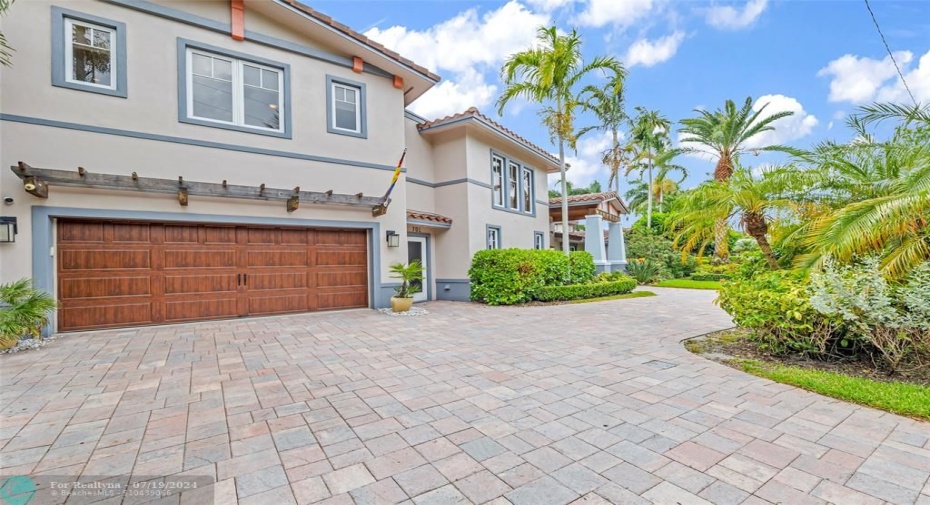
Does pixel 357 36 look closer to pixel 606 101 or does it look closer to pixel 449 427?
pixel 606 101

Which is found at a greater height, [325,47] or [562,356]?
[325,47]

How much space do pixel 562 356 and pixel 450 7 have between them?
11.7 meters

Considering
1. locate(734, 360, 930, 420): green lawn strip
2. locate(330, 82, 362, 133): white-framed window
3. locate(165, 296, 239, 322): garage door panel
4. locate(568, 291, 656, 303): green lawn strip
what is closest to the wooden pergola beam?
locate(330, 82, 362, 133): white-framed window

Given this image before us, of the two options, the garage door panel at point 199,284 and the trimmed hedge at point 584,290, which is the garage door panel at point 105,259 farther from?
the trimmed hedge at point 584,290

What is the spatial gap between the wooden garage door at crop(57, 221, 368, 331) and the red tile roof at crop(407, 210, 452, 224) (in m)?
1.60

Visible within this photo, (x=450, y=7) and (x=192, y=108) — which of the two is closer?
(x=192, y=108)

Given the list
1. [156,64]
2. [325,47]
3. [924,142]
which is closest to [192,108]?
[156,64]

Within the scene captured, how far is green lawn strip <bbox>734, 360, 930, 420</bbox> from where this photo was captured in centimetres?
367

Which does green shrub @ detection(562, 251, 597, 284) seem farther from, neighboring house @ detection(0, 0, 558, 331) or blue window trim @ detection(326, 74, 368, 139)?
blue window trim @ detection(326, 74, 368, 139)

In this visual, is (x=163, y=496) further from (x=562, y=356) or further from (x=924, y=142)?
(x=924, y=142)

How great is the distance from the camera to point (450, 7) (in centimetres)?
1265

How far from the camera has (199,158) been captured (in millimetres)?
8281

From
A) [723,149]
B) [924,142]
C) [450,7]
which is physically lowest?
[924,142]

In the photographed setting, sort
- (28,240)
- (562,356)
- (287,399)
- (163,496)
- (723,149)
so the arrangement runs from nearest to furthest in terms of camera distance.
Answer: (163,496) < (287,399) < (562,356) < (28,240) < (723,149)
